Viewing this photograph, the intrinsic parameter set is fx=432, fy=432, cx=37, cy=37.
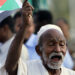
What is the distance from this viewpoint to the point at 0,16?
479 cm

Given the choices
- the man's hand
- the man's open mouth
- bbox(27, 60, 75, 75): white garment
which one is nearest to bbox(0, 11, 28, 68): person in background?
bbox(27, 60, 75, 75): white garment

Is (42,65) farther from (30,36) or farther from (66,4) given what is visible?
(66,4)

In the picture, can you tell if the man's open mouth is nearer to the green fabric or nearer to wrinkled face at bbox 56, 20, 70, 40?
the green fabric

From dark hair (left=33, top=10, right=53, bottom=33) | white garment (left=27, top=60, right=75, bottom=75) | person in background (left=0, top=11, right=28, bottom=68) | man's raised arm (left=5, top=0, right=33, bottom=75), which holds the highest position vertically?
man's raised arm (left=5, top=0, right=33, bottom=75)

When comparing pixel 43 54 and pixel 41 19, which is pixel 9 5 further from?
pixel 41 19

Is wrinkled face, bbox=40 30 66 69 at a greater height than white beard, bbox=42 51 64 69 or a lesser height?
greater

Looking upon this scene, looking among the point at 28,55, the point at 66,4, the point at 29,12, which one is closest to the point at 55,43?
the point at 29,12

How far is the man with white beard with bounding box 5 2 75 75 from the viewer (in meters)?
4.63

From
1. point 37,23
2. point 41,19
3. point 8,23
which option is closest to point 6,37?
point 8,23

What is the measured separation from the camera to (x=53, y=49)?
4.72m

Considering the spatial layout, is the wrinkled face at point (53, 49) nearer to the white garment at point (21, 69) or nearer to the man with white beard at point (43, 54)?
the man with white beard at point (43, 54)

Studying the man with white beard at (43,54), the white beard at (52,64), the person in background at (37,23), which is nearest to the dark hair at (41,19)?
the person in background at (37,23)

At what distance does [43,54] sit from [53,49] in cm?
18

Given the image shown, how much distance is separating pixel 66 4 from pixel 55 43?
17782mm
